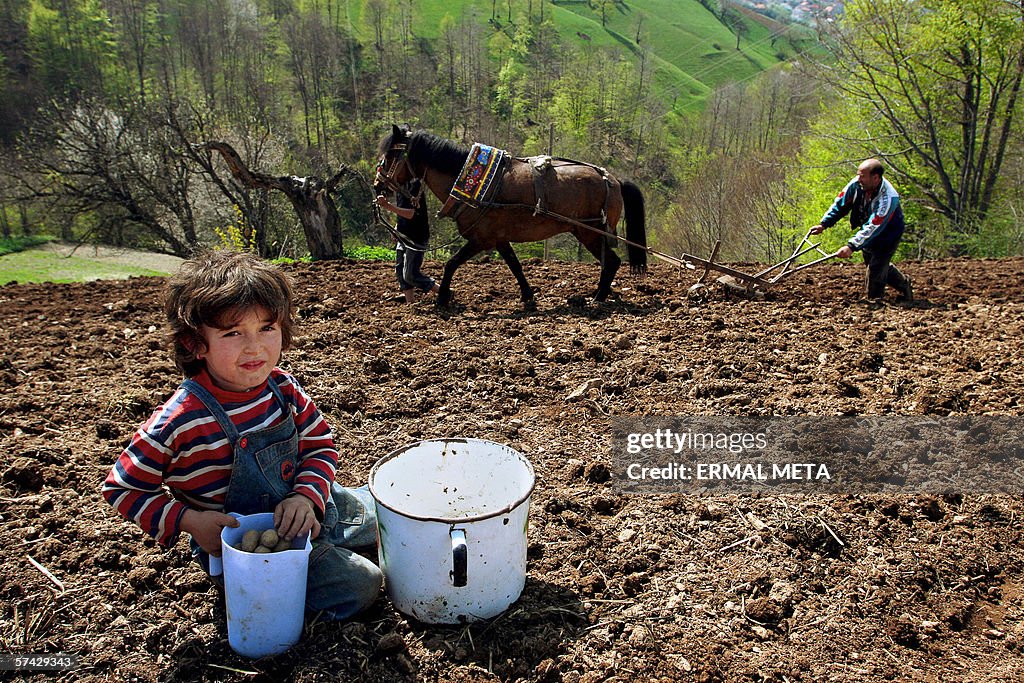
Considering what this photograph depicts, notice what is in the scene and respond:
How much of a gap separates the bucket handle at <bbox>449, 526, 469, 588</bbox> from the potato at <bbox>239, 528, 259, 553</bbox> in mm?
610

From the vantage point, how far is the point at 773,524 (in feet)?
9.92

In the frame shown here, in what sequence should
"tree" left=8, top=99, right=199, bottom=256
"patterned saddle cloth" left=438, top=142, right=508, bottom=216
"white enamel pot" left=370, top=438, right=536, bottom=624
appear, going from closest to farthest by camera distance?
1. "white enamel pot" left=370, top=438, right=536, bottom=624
2. "patterned saddle cloth" left=438, top=142, right=508, bottom=216
3. "tree" left=8, top=99, right=199, bottom=256

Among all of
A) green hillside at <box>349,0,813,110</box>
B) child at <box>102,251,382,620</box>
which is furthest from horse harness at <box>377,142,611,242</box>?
green hillside at <box>349,0,813,110</box>

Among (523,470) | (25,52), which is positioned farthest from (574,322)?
(25,52)

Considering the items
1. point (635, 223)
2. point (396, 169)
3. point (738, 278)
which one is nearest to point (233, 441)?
point (396, 169)

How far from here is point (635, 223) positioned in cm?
689

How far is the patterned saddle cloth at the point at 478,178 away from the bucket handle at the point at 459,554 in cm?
440

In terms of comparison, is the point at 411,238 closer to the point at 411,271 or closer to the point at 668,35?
the point at 411,271

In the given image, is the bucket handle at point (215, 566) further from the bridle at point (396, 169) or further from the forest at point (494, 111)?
the forest at point (494, 111)

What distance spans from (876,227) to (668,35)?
85749mm

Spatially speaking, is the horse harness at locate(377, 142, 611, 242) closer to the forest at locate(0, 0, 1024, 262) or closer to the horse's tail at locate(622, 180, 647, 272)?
the horse's tail at locate(622, 180, 647, 272)

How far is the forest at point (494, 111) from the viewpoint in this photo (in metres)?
16.3

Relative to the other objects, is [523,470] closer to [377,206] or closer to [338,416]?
[338,416]

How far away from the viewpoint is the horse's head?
20.4ft
